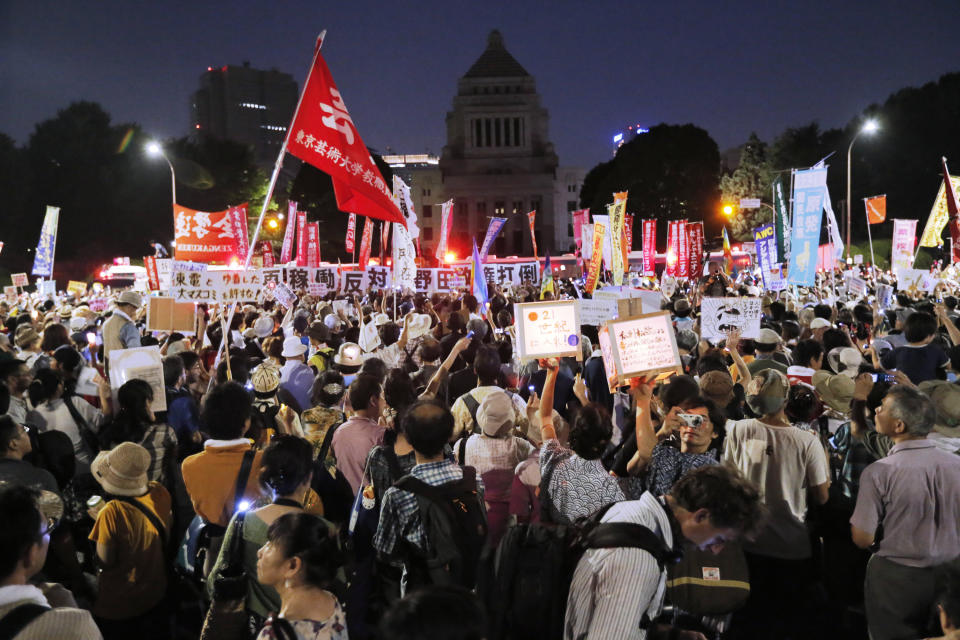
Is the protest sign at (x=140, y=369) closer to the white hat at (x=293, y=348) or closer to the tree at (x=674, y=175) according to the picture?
the white hat at (x=293, y=348)

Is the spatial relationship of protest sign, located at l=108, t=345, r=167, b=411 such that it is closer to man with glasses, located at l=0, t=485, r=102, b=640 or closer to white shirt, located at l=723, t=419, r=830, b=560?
man with glasses, located at l=0, t=485, r=102, b=640

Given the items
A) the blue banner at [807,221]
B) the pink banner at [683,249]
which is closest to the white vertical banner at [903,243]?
the pink banner at [683,249]

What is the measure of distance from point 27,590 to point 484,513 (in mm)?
1790

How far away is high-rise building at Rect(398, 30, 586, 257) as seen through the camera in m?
83.4

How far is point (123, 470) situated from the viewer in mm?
3541

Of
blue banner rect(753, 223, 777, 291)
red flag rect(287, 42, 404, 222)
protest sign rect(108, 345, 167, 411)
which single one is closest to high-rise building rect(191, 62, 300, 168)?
→ blue banner rect(753, 223, 777, 291)

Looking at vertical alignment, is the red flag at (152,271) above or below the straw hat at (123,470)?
above

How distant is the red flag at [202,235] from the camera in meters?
15.4

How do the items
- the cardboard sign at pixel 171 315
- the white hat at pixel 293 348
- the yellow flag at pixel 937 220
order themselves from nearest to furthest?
1. the white hat at pixel 293 348
2. the cardboard sign at pixel 171 315
3. the yellow flag at pixel 937 220

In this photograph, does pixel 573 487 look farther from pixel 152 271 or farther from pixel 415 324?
pixel 152 271

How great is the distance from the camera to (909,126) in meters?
41.6

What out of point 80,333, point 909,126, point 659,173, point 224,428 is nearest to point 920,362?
point 224,428

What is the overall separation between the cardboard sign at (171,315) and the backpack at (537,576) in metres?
6.53

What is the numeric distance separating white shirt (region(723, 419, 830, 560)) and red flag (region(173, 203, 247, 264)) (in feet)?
44.1
